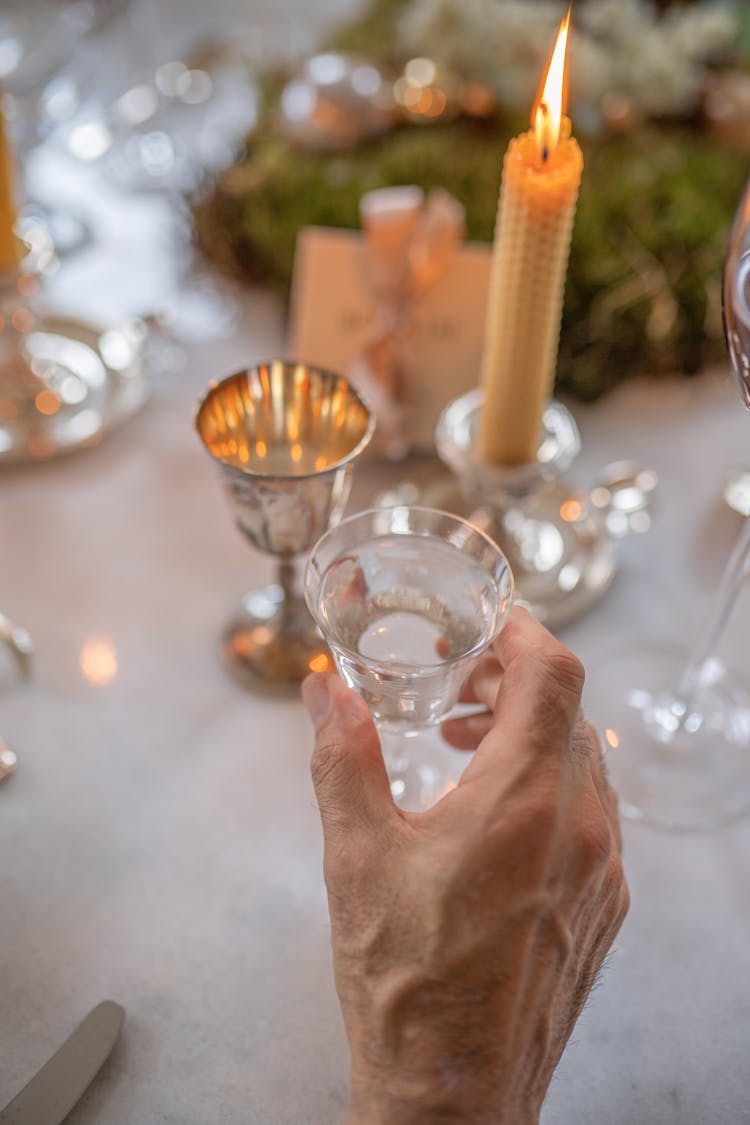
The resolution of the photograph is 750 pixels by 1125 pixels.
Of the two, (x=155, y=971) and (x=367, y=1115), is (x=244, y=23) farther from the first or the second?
(x=367, y=1115)

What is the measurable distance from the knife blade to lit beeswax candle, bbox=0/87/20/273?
0.57m

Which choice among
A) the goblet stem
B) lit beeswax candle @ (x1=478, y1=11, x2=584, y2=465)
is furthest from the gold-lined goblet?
lit beeswax candle @ (x1=478, y1=11, x2=584, y2=465)

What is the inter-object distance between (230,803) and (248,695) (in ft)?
0.28

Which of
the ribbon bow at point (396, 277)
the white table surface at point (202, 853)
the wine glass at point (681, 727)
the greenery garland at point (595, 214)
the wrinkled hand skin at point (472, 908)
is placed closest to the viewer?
the wrinkled hand skin at point (472, 908)

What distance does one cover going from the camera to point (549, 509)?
2.81ft

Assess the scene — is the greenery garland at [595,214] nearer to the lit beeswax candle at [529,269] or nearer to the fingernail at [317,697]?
the lit beeswax candle at [529,269]

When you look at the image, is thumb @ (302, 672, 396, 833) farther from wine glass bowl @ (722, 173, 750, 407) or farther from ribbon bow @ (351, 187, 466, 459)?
ribbon bow @ (351, 187, 466, 459)

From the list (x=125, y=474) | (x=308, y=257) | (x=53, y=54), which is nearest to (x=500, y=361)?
(x=308, y=257)

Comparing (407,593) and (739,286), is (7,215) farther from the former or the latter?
(739,286)

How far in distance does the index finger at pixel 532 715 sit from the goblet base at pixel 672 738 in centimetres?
21

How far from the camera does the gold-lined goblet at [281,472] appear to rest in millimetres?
639

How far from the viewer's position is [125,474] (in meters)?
0.89

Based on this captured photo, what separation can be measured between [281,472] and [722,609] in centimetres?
29

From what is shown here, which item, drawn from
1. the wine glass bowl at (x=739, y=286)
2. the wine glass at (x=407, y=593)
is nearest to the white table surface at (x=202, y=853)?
the wine glass at (x=407, y=593)
